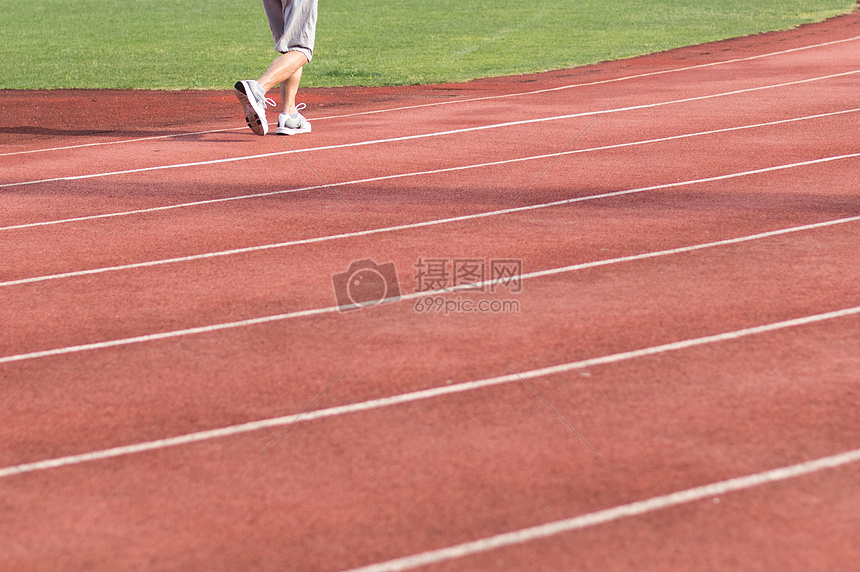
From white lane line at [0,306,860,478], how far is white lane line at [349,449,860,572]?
34.8 inches

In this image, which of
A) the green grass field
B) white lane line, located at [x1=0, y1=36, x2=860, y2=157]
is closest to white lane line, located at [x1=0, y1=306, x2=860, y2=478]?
white lane line, located at [x1=0, y1=36, x2=860, y2=157]

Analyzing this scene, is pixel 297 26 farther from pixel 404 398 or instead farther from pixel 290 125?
pixel 404 398

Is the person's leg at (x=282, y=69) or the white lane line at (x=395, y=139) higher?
the person's leg at (x=282, y=69)

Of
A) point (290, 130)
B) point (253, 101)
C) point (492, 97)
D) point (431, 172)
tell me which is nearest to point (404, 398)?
point (431, 172)

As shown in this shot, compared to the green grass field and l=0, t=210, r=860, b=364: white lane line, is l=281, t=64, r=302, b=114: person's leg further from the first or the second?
l=0, t=210, r=860, b=364: white lane line

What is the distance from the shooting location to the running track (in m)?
2.61

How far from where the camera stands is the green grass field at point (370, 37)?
39.4 ft

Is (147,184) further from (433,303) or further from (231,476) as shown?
(231,476)

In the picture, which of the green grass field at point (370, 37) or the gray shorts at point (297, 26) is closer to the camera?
the gray shorts at point (297, 26)

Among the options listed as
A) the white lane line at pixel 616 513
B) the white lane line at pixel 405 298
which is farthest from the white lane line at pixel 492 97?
the white lane line at pixel 616 513

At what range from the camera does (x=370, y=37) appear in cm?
1596

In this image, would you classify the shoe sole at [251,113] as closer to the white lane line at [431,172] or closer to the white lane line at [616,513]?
the white lane line at [431,172]

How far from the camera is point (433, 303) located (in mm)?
4246

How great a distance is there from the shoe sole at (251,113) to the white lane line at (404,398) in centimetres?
442
